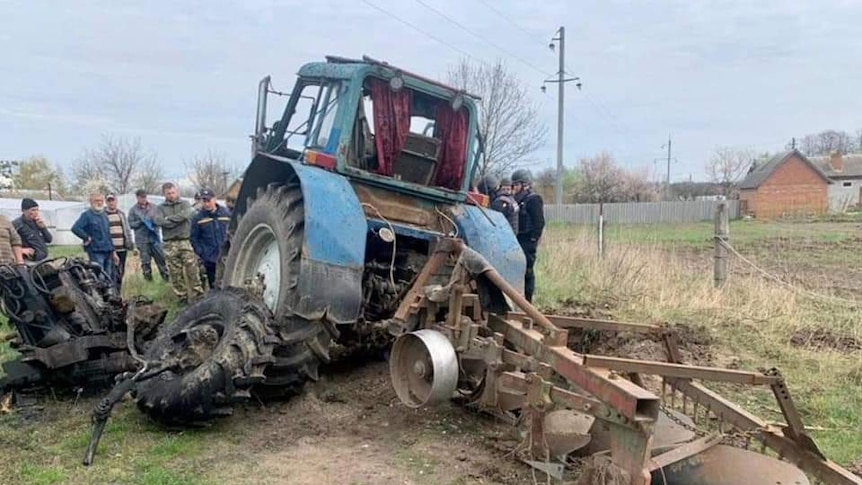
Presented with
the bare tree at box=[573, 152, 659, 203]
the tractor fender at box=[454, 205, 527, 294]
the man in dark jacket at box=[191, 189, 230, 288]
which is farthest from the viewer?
the bare tree at box=[573, 152, 659, 203]

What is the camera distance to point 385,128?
16.4 ft

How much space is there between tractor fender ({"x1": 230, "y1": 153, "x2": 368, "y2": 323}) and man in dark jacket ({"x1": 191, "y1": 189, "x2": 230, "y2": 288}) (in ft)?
13.5

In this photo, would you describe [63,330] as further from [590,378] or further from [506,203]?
[506,203]

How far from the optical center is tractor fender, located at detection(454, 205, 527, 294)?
518 centimetres

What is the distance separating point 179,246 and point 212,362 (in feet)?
16.9

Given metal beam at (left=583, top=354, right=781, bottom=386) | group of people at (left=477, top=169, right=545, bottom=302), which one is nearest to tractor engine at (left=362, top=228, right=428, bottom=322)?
metal beam at (left=583, top=354, right=781, bottom=386)

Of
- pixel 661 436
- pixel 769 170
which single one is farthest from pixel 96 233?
pixel 769 170

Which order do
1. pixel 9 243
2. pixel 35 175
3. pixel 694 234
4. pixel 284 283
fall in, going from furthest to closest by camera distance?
pixel 35 175 → pixel 694 234 → pixel 9 243 → pixel 284 283

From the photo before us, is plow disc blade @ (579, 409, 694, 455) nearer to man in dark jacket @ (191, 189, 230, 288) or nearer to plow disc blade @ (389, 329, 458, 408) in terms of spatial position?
plow disc blade @ (389, 329, 458, 408)

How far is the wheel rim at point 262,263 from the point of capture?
4.71 metres

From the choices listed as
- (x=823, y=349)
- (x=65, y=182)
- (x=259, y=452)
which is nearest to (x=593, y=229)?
(x=823, y=349)

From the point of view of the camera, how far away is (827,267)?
41.0 feet

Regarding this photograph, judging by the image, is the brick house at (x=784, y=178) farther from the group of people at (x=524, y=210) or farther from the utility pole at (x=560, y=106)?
the group of people at (x=524, y=210)

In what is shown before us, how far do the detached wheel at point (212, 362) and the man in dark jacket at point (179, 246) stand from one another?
4.21 metres
